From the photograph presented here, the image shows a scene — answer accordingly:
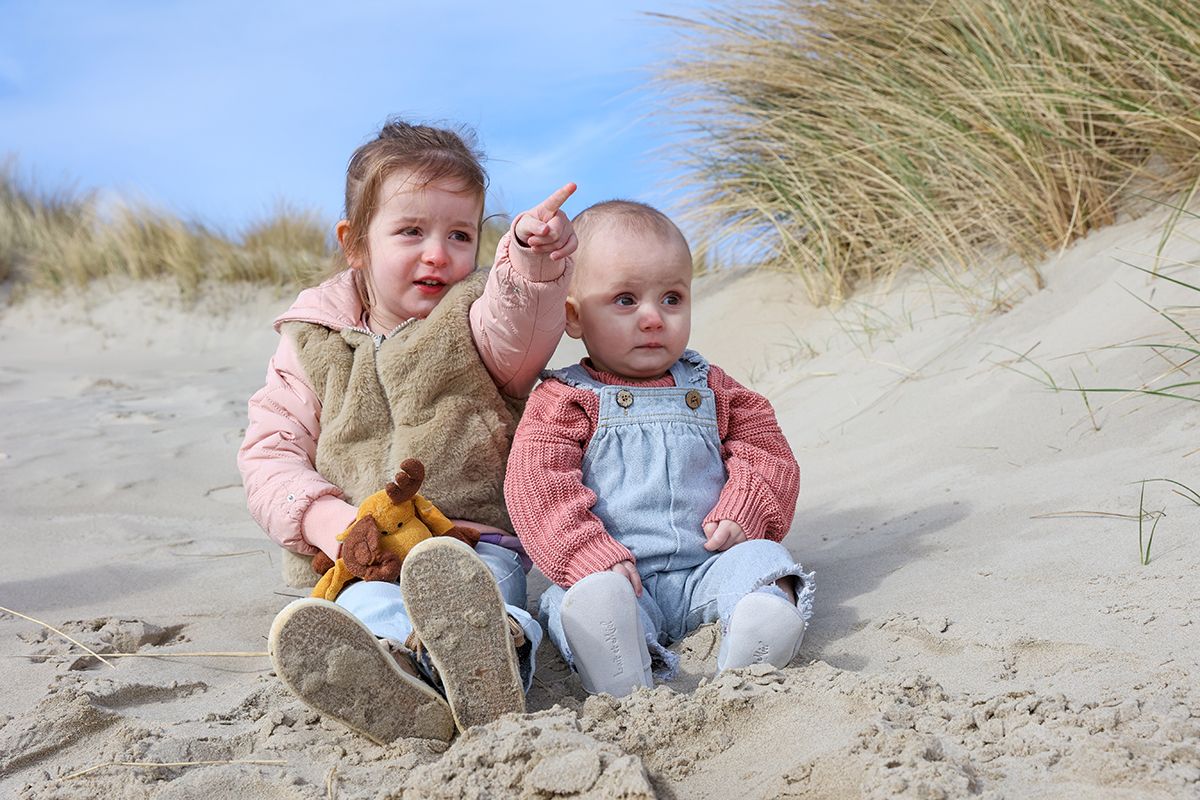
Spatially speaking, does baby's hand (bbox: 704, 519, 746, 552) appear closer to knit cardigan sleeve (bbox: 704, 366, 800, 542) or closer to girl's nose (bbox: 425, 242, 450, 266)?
knit cardigan sleeve (bbox: 704, 366, 800, 542)

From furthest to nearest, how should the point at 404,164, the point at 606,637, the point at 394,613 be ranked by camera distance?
the point at 404,164 → the point at 394,613 → the point at 606,637

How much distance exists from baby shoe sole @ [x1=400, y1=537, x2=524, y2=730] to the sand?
0.33 feet

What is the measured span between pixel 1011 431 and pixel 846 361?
1602 mm

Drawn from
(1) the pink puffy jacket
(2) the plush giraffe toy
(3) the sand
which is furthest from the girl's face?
(3) the sand

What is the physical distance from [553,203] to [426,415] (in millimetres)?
622

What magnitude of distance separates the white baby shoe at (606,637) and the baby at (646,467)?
0.41 ft

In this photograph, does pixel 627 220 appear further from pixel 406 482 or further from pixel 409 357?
pixel 406 482

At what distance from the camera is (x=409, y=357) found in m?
2.44

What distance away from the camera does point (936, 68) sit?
555 cm

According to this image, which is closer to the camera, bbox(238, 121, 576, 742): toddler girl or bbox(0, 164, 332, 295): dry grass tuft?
bbox(238, 121, 576, 742): toddler girl

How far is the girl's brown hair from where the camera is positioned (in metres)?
2.43

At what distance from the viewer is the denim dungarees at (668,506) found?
2.16 m

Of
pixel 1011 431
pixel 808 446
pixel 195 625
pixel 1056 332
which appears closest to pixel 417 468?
pixel 195 625

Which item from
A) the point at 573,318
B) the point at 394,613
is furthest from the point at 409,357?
the point at 394,613
